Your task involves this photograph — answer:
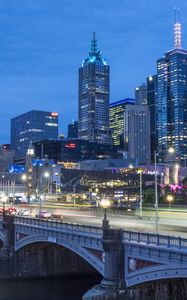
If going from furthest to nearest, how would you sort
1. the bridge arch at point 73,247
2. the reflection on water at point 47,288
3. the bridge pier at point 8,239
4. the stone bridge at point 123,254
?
the bridge pier at point 8,239, the reflection on water at point 47,288, the bridge arch at point 73,247, the stone bridge at point 123,254

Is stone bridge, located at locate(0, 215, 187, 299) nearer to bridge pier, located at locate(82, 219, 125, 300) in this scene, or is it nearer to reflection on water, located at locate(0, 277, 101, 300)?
bridge pier, located at locate(82, 219, 125, 300)

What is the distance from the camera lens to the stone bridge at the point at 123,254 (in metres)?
33.2

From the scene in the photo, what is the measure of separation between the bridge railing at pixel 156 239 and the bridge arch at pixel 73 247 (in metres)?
4.13

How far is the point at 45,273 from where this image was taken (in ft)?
206

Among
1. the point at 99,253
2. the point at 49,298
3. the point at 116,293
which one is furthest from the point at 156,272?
the point at 49,298

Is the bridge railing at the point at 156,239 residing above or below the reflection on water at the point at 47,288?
above

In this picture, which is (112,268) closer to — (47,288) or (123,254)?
(123,254)

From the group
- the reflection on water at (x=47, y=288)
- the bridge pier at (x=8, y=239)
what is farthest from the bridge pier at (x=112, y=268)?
the bridge pier at (x=8, y=239)

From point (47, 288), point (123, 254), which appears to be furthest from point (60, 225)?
point (123, 254)

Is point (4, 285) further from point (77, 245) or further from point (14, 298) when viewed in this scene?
point (77, 245)

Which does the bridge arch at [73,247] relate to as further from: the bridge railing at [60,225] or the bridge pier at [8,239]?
the bridge pier at [8,239]

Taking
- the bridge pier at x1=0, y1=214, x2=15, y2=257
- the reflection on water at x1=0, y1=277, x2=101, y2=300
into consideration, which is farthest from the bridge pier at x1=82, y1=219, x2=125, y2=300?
the bridge pier at x1=0, y1=214, x2=15, y2=257

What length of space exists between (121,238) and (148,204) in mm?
63141

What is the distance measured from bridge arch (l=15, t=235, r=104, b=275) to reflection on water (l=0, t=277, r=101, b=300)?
4.62 metres
